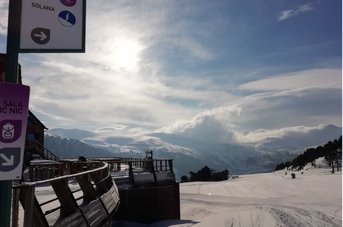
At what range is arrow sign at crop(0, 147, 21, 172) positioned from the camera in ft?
12.0

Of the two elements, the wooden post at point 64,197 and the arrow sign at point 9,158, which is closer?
the arrow sign at point 9,158

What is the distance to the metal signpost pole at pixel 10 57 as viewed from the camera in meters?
3.90

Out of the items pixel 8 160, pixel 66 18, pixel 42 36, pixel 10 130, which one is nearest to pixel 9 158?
pixel 8 160

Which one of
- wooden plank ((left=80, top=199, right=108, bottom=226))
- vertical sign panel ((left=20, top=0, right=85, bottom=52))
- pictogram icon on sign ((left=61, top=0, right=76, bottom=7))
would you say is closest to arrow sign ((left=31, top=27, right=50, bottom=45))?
vertical sign panel ((left=20, top=0, right=85, bottom=52))

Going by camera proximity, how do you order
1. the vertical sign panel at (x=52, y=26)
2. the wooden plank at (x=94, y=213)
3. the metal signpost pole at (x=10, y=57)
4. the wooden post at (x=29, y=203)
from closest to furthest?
1. the metal signpost pole at (x=10, y=57)
2. the vertical sign panel at (x=52, y=26)
3. the wooden post at (x=29, y=203)
4. the wooden plank at (x=94, y=213)

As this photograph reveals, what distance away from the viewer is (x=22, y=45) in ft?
13.5

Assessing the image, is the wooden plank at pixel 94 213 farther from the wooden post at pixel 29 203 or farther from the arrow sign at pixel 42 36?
the arrow sign at pixel 42 36

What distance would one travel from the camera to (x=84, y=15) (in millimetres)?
4508

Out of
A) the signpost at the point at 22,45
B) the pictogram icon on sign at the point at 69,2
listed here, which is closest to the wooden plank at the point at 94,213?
the signpost at the point at 22,45

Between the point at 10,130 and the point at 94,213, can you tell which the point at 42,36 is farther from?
the point at 94,213

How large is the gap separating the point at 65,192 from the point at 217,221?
1735 cm

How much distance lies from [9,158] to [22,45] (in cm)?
110

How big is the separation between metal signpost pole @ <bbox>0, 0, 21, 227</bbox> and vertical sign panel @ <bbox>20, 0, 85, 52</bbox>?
53 millimetres

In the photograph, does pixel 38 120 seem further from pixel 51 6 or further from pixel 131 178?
pixel 51 6
